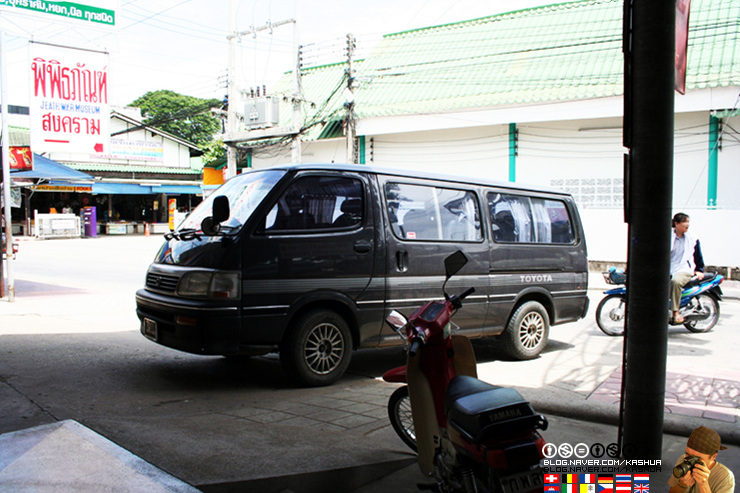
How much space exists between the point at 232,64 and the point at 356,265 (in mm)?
19264

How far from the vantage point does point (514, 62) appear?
66.6 feet

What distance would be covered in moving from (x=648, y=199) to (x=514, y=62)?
1803 cm

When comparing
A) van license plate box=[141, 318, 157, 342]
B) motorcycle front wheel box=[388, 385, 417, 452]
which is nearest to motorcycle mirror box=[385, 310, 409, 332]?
motorcycle front wheel box=[388, 385, 417, 452]

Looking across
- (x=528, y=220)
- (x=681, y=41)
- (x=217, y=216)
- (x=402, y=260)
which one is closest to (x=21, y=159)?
(x=217, y=216)

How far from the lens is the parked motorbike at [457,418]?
263cm

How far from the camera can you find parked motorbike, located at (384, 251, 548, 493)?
263cm

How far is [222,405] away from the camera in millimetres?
5180

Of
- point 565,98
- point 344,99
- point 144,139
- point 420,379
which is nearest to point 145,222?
point 144,139

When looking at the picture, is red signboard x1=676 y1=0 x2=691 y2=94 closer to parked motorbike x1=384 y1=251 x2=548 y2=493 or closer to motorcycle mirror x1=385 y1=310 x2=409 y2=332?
parked motorbike x1=384 y1=251 x2=548 y2=493

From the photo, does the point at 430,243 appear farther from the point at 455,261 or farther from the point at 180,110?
the point at 180,110

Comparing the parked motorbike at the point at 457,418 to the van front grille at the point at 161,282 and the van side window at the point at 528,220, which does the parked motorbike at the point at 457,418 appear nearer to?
the van front grille at the point at 161,282

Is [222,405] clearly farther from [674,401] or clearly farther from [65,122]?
[65,122]

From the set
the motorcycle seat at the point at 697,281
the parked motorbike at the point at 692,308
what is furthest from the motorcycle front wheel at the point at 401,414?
the motorcycle seat at the point at 697,281

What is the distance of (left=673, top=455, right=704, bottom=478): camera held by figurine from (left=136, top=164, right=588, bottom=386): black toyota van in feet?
12.1
